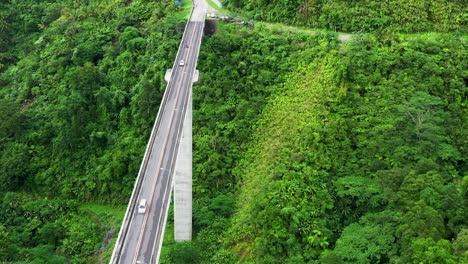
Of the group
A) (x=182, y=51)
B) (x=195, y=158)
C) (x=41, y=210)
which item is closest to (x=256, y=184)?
(x=195, y=158)

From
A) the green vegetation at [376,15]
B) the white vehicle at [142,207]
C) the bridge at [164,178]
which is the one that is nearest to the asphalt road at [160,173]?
the bridge at [164,178]

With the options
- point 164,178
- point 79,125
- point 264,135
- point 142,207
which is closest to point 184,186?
point 164,178

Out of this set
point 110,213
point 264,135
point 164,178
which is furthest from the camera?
point 110,213

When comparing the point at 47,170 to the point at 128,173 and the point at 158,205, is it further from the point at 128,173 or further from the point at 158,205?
the point at 158,205

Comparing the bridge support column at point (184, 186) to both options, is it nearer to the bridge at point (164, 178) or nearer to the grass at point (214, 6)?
the bridge at point (164, 178)

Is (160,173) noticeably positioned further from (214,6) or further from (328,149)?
(214,6)
